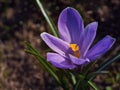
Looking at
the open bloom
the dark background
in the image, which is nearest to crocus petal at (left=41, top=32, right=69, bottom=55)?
the open bloom

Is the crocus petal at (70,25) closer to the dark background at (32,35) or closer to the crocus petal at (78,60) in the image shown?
the crocus petal at (78,60)

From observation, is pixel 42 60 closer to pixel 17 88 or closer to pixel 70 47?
pixel 70 47

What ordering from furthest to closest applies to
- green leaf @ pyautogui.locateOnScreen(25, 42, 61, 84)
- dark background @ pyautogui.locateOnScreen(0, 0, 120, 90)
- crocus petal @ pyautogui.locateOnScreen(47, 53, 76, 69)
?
dark background @ pyautogui.locateOnScreen(0, 0, 120, 90) < green leaf @ pyautogui.locateOnScreen(25, 42, 61, 84) < crocus petal @ pyautogui.locateOnScreen(47, 53, 76, 69)

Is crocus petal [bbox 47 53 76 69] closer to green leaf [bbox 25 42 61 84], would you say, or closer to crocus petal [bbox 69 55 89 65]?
crocus petal [bbox 69 55 89 65]

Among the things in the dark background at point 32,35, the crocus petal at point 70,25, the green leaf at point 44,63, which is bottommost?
the dark background at point 32,35

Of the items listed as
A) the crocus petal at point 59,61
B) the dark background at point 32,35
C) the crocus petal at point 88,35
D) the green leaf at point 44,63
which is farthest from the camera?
the dark background at point 32,35

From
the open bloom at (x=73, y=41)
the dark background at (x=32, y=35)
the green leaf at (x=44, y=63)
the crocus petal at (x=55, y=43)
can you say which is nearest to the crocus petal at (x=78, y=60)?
the open bloom at (x=73, y=41)

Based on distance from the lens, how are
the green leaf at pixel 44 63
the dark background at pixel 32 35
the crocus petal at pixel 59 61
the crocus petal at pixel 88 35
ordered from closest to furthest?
the crocus petal at pixel 59 61, the crocus petal at pixel 88 35, the green leaf at pixel 44 63, the dark background at pixel 32 35

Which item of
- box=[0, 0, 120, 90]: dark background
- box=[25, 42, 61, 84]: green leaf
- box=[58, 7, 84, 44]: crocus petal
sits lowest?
box=[0, 0, 120, 90]: dark background
